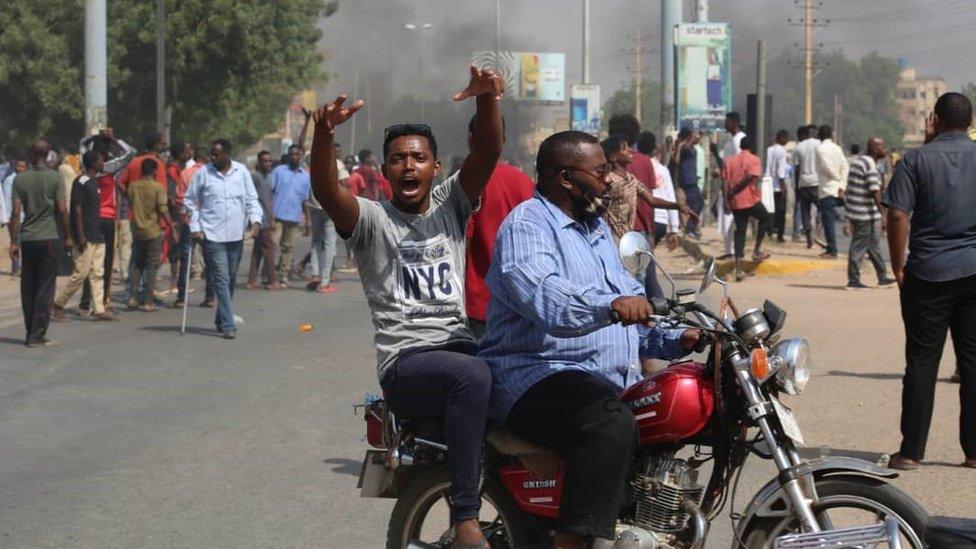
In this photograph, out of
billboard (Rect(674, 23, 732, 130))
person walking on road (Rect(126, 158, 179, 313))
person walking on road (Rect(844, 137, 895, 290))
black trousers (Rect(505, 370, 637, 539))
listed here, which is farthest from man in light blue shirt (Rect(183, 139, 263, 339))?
billboard (Rect(674, 23, 732, 130))

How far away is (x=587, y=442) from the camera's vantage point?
14.2 feet

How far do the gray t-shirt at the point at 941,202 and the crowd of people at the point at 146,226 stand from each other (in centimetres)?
545

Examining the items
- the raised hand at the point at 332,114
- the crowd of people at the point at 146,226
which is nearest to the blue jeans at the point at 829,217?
the crowd of people at the point at 146,226

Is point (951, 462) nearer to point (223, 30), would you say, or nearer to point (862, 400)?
point (862, 400)

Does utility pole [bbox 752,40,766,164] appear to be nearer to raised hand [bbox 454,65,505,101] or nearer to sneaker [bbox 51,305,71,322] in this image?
sneaker [bbox 51,305,71,322]

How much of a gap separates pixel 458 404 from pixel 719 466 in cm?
79

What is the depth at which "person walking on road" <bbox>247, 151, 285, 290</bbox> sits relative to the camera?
18.0 meters

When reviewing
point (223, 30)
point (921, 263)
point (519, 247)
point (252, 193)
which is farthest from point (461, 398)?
point (223, 30)

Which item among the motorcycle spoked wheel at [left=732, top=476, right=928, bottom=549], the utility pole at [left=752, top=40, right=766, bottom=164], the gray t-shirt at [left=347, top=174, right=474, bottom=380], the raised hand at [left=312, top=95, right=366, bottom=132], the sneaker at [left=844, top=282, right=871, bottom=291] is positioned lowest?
the sneaker at [left=844, top=282, right=871, bottom=291]

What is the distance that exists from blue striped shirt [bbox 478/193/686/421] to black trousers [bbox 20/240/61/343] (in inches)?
348

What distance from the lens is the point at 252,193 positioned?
14.1m

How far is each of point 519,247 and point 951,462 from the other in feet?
13.2

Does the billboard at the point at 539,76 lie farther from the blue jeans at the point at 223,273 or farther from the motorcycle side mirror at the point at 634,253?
the motorcycle side mirror at the point at 634,253

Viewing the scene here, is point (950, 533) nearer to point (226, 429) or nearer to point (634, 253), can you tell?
point (634, 253)
